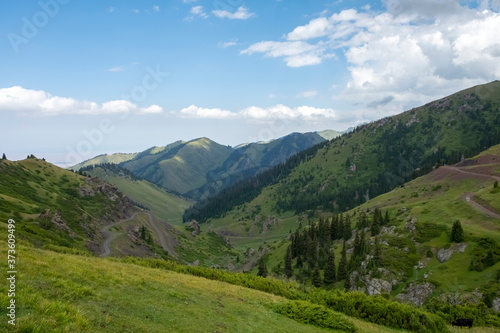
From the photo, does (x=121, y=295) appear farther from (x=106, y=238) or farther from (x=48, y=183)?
(x=48, y=183)

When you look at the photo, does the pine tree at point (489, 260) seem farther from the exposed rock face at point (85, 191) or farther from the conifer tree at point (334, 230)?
the exposed rock face at point (85, 191)

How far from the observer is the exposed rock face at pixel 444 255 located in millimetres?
68875

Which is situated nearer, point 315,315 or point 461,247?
point 315,315

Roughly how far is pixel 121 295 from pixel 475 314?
145 feet

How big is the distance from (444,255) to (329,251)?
104ft

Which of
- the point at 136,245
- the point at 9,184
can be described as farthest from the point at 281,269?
the point at 9,184

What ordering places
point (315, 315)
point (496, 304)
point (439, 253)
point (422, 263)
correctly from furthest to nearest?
point (422, 263), point (439, 253), point (496, 304), point (315, 315)

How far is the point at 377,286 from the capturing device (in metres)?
70.6

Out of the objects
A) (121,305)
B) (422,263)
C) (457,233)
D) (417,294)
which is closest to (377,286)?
(417,294)

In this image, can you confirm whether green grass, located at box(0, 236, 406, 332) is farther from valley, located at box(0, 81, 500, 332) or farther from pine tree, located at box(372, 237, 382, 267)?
pine tree, located at box(372, 237, 382, 267)

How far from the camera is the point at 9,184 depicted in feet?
319

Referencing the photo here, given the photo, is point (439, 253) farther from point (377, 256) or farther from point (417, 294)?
point (417, 294)

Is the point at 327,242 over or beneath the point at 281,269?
over

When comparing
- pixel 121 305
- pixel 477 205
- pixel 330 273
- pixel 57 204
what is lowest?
pixel 330 273
